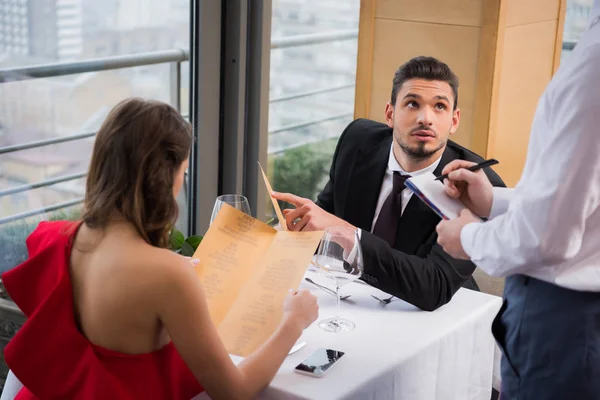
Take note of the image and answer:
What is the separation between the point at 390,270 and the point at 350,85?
6.03 ft

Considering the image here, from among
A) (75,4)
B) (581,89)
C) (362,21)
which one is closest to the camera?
(581,89)

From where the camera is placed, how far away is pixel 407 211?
231 cm

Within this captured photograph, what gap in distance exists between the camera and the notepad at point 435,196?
1.70 metres

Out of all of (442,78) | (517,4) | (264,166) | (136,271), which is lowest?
(264,166)

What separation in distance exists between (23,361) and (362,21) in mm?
2212

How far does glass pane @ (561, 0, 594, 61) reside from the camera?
9.75 ft

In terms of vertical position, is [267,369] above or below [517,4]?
below

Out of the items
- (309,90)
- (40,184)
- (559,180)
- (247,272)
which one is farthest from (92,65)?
(559,180)

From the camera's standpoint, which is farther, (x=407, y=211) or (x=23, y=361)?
Result: (x=407, y=211)

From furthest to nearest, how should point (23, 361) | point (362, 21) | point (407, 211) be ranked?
1. point (362, 21)
2. point (407, 211)
3. point (23, 361)

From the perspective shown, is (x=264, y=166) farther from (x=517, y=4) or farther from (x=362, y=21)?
(x=517, y=4)

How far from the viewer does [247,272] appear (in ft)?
5.71

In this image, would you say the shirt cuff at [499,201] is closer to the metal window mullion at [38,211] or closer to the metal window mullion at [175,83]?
the metal window mullion at [38,211]

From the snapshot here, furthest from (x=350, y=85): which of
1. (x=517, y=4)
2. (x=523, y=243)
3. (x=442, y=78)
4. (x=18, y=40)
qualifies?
(x=523, y=243)
